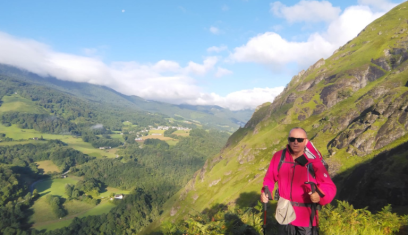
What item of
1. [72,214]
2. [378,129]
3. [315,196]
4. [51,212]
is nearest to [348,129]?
[378,129]

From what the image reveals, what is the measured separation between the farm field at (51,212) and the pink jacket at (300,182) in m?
133

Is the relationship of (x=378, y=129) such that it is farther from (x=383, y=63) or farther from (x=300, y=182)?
(x=300, y=182)

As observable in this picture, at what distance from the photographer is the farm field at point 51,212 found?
10630 centimetres

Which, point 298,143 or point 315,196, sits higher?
point 298,143

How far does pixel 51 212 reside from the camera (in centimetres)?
11712

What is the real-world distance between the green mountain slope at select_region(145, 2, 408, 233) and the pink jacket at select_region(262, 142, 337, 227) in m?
29.9

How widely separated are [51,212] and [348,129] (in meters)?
158

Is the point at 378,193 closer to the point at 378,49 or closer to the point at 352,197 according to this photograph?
the point at 352,197

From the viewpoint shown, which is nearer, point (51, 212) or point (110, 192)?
point (51, 212)

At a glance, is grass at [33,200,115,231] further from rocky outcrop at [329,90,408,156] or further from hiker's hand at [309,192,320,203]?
hiker's hand at [309,192,320,203]

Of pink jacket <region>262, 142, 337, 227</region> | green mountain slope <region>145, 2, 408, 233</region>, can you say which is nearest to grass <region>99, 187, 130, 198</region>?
green mountain slope <region>145, 2, 408, 233</region>

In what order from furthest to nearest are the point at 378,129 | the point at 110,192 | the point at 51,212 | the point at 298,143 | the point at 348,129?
the point at 110,192, the point at 51,212, the point at 348,129, the point at 378,129, the point at 298,143

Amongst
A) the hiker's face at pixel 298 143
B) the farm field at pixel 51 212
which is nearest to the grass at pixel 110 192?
the farm field at pixel 51 212

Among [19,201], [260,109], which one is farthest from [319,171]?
[19,201]
